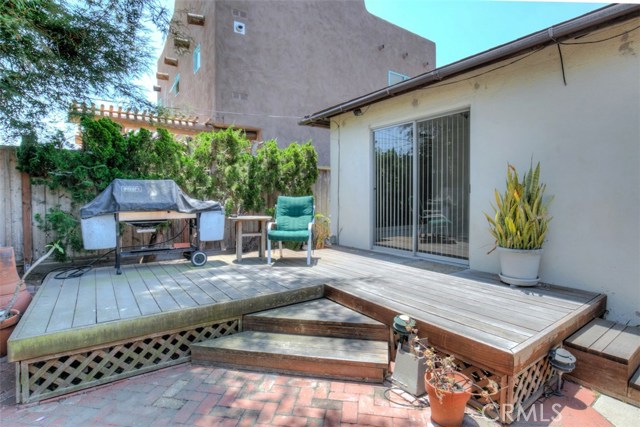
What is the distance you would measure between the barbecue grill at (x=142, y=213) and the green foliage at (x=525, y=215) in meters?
3.62

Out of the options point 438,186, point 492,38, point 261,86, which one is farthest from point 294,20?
point 438,186

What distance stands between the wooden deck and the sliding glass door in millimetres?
585

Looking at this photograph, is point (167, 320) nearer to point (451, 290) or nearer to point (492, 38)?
point (451, 290)

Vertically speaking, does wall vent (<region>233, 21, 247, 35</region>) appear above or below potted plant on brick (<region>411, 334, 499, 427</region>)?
above

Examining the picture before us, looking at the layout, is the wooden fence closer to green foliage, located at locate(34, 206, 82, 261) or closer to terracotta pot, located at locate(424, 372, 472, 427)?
green foliage, located at locate(34, 206, 82, 261)

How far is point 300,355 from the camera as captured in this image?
253 cm

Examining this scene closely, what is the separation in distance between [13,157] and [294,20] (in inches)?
316

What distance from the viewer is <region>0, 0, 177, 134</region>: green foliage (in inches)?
139

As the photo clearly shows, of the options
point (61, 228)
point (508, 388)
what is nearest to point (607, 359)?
point (508, 388)

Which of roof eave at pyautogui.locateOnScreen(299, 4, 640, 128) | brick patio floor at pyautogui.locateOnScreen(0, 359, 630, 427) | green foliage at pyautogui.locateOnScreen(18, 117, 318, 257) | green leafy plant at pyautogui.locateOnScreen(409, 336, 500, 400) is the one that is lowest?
brick patio floor at pyautogui.locateOnScreen(0, 359, 630, 427)

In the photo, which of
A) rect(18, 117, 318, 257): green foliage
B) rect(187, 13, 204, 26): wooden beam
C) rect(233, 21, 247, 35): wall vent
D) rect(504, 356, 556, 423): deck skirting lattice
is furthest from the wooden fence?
rect(187, 13, 204, 26): wooden beam

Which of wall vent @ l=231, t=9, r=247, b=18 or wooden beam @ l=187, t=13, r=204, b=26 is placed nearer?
wall vent @ l=231, t=9, r=247, b=18

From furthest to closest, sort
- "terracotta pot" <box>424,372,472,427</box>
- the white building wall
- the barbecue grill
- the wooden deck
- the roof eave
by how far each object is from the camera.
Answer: the barbecue grill → the white building wall → the roof eave → the wooden deck → "terracotta pot" <box>424,372,472,427</box>

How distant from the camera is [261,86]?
913 cm
